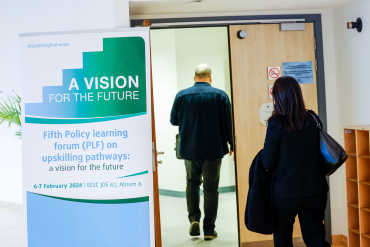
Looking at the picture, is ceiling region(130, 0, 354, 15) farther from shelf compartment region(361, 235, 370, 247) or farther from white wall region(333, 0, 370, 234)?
shelf compartment region(361, 235, 370, 247)

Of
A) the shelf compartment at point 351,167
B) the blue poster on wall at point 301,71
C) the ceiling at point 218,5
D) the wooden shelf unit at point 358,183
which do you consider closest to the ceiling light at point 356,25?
the ceiling at point 218,5

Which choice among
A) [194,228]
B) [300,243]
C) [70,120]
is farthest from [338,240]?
[70,120]

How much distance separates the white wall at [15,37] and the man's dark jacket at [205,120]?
76.1 inches

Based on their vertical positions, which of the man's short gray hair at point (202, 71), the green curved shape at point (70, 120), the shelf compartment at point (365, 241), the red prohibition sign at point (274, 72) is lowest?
the shelf compartment at point (365, 241)

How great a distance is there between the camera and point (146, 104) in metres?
2.31

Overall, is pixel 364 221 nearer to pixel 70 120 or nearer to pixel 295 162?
pixel 295 162

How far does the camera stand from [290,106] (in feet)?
6.88

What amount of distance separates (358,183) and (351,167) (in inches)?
6.1

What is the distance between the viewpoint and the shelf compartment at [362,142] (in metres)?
2.65

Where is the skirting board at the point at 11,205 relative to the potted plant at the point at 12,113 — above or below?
below

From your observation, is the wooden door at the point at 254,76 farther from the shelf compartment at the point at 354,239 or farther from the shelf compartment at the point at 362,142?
the shelf compartment at the point at 362,142

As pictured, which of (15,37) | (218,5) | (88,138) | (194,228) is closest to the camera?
(88,138)

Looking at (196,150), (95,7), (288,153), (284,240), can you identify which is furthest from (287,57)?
(95,7)

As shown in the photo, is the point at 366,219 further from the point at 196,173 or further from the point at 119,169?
the point at 119,169
